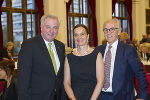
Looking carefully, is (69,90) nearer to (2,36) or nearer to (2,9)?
(2,36)

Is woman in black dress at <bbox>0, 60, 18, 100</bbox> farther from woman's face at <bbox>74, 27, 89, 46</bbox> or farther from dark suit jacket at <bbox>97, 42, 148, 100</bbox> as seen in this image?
dark suit jacket at <bbox>97, 42, 148, 100</bbox>

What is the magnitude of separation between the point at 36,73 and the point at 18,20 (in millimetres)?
6780

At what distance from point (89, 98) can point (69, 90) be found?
0.23 m

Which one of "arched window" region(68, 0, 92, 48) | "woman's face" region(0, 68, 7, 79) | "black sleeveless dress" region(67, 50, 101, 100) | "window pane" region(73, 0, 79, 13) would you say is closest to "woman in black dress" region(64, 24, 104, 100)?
"black sleeveless dress" region(67, 50, 101, 100)

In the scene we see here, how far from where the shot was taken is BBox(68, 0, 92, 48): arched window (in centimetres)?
1048

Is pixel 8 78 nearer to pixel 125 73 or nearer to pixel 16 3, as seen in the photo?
pixel 125 73

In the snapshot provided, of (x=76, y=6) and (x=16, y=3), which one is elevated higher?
(x=76, y=6)

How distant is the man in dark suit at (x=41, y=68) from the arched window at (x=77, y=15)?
8.02 m

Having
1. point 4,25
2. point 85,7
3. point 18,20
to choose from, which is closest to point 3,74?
point 4,25

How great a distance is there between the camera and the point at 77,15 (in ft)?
35.7

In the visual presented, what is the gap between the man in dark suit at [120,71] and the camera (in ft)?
7.79

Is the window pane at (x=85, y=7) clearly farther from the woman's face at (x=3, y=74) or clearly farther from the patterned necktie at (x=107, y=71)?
the patterned necktie at (x=107, y=71)

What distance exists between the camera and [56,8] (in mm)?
9156

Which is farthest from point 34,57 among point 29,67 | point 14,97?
point 14,97
